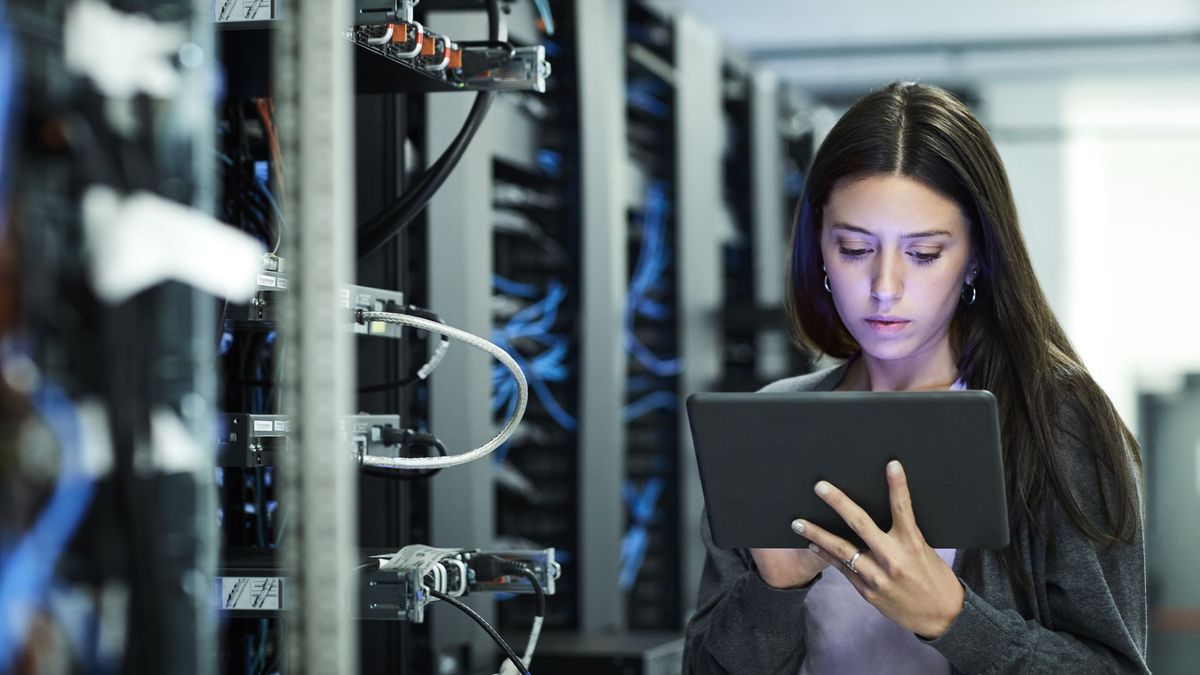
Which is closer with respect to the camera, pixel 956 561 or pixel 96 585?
pixel 96 585

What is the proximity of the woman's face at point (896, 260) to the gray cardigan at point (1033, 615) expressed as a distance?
19 centimetres

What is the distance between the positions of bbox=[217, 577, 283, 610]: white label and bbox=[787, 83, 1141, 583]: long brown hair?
2.22ft

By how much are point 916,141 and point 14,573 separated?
0.94 meters

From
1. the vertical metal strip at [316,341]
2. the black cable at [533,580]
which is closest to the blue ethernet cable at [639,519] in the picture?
the black cable at [533,580]

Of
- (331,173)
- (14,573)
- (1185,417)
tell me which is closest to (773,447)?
(331,173)

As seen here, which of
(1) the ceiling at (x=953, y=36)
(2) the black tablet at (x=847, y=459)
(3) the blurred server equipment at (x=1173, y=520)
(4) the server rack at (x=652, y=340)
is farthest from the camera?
(1) the ceiling at (x=953, y=36)

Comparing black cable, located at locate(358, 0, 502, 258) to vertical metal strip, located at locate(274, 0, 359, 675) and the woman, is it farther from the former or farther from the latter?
vertical metal strip, located at locate(274, 0, 359, 675)

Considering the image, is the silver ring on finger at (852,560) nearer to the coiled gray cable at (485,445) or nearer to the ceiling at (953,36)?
the coiled gray cable at (485,445)

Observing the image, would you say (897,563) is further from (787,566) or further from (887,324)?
(887,324)

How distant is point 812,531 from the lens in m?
1.18

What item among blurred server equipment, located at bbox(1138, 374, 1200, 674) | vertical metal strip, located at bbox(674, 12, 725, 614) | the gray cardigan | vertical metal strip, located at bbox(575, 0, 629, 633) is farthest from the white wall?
the gray cardigan

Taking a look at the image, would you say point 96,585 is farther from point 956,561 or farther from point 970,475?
point 956,561

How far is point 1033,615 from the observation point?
1.31m

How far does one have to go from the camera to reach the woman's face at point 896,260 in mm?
1326
